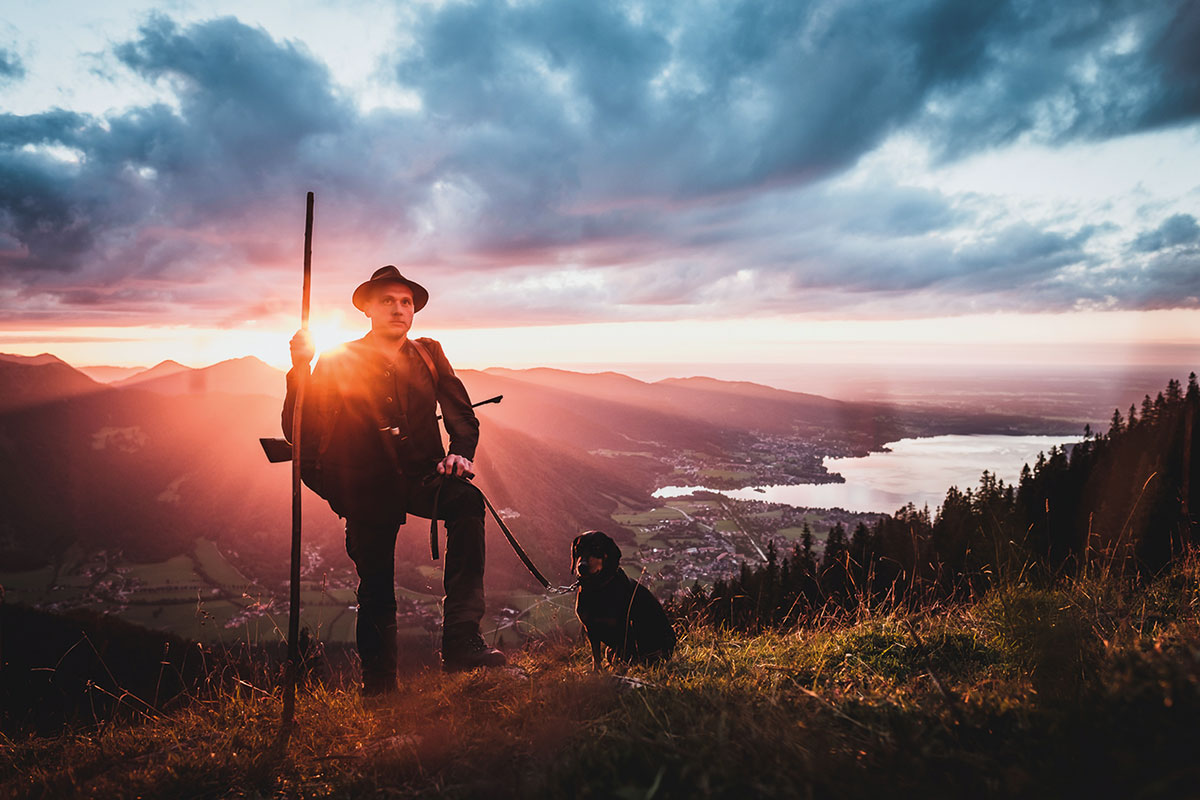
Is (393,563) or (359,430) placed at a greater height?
(359,430)

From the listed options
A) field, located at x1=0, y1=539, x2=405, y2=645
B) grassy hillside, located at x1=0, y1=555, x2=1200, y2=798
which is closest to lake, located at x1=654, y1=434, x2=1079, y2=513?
field, located at x1=0, y1=539, x2=405, y2=645

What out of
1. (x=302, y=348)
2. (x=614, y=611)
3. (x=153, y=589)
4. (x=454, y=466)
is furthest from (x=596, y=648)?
(x=153, y=589)

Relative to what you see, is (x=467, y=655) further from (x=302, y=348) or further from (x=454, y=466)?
(x=302, y=348)

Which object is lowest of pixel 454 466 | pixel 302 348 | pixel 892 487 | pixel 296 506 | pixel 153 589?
pixel 153 589

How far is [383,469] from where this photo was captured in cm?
470

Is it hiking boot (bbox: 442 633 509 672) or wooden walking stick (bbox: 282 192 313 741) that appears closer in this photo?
wooden walking stick (bbox: 282 192 313 741)

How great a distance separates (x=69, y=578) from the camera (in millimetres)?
138875

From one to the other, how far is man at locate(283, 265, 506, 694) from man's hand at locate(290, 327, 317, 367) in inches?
18.6

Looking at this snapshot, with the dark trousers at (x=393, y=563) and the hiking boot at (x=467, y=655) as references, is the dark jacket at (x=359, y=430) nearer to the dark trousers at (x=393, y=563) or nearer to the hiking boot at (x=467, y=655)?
the dark trousers at (x=393, y=563)

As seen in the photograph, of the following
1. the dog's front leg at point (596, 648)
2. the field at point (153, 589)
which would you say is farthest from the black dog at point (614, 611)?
the field at point (153, 589)

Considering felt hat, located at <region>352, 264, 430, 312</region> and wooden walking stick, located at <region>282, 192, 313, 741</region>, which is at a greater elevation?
felt hat, located at <region>352, 264, 430, 312</region>

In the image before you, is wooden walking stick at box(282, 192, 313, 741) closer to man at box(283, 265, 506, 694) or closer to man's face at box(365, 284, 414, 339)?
man at box(283, 265, 506, 694)

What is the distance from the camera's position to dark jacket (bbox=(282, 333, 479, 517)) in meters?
4.62

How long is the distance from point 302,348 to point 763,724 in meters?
3.71
